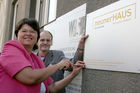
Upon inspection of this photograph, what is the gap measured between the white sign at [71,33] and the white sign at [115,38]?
0.22m

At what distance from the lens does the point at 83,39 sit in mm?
2363

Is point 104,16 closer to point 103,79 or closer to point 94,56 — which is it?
point 94,56

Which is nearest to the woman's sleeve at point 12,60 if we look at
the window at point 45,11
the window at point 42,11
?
the window at point 45,11

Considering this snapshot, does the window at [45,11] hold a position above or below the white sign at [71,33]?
above

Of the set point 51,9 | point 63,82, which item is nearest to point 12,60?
point 63,82

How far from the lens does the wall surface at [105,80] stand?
1665 mm

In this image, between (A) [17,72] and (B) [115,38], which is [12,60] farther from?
(B) [115,38]

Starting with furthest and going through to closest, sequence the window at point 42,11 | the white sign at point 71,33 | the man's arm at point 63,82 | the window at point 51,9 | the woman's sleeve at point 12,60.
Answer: the window at point 42,11 < the window at point 51,9 < the white sign at point 71,33 < the man's arm at point 63,82 < the woman's sleeve at point 12,60

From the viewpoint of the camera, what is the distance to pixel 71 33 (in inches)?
109

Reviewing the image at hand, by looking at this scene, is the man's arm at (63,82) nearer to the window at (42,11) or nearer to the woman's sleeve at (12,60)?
the woman's sleeve at (12,60)

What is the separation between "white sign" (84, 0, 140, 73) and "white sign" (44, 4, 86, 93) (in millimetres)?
221

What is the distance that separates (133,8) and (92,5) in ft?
2.40

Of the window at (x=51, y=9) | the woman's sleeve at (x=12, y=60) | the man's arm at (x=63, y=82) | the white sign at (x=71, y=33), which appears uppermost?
the window at (x=51, y=9)

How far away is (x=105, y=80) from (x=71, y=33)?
1.00m
